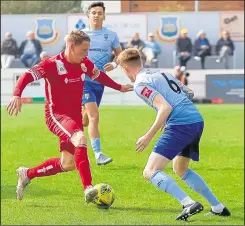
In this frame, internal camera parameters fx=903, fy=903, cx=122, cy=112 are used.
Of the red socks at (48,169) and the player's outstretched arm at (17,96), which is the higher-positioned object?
the player's outstretched arm at (17,96)

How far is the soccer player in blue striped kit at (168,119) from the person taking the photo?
8727 mm

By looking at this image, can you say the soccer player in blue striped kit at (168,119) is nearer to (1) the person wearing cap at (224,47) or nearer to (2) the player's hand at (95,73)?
(2) the player's hand at (95,73)

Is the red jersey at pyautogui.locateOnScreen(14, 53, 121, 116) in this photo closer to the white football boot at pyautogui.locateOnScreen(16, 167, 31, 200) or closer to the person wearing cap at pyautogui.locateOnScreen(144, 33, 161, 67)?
the white football boot at pyautogui.locateOnScreen(16, 167, 31, 200)

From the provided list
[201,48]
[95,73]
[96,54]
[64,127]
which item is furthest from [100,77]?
[201,48]

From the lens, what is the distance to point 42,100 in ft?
102

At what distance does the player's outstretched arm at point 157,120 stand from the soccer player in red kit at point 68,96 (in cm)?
100

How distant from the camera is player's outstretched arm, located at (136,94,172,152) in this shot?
28.0 ft

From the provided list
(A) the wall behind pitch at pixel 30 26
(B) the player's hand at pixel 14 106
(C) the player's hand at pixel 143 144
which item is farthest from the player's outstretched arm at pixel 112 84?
(A) the wall behind pitch at pixel 30 26

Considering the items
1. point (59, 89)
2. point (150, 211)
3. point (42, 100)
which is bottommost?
point (42, 100)

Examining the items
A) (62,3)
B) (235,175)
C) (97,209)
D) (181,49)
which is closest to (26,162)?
(235,175)

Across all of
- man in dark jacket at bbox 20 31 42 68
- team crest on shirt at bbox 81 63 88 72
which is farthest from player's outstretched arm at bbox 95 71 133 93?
man in dark jacket at bbox 20 31 42 68

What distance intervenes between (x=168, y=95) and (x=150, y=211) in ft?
5.72

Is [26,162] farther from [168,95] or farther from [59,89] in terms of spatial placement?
[168,95]

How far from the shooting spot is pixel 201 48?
3459 centimetres
